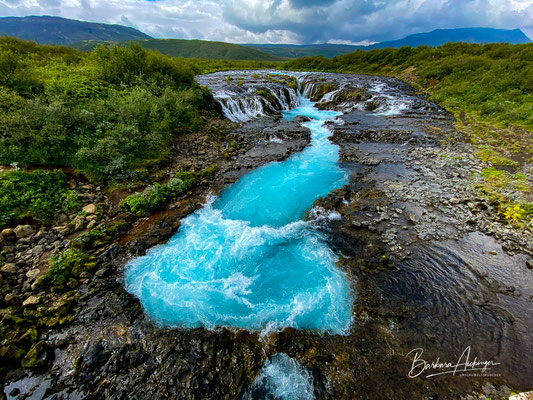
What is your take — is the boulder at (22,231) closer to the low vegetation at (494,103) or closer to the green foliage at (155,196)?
the green foliage at (155,196)

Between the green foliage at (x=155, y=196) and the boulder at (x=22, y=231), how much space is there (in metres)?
3.61

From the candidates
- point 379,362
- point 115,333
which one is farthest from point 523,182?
point 115,333

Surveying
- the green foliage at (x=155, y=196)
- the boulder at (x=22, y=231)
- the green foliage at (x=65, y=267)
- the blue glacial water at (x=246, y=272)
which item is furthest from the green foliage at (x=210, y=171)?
the boulder at (x=22, y=231)

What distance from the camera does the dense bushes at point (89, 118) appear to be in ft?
41.5

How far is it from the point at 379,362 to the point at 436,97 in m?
46.0

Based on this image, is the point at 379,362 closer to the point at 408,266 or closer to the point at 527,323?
the point at 408,266

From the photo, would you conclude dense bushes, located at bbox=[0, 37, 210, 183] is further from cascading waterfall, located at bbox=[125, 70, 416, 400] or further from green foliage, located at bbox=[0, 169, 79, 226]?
cascading waterfall, located at bbox=[125, 70, 416, 400]

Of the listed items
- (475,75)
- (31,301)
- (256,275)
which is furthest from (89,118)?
(475,75)

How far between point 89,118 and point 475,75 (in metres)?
58.1

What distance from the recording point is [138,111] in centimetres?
1712

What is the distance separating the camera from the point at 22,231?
9.55 meters

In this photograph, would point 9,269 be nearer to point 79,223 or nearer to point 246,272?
point 79,223
